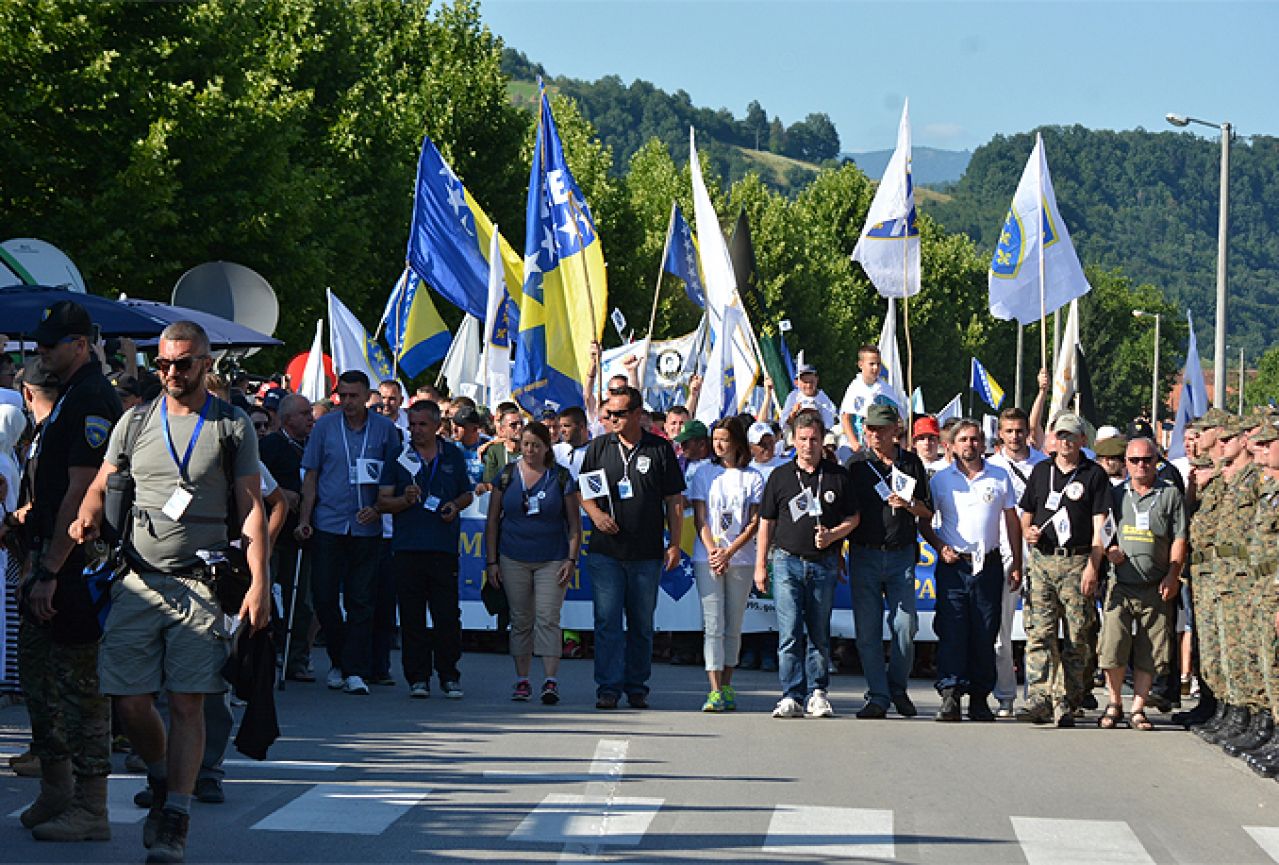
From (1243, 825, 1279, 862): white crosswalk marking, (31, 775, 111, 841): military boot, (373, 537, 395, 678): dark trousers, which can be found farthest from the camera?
(373, 537, 395, 678): dark trousers

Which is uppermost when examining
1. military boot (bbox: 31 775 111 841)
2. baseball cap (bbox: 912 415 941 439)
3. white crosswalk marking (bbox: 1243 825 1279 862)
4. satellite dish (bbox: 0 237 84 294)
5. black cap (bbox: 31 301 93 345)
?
satellite dish (bbox: 0 237 84 294)

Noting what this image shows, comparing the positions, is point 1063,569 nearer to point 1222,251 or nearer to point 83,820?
point 83,820

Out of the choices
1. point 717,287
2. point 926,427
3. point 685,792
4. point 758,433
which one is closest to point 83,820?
point 685,792

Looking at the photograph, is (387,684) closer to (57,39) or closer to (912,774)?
(912,774)

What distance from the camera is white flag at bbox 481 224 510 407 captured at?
2120 cm

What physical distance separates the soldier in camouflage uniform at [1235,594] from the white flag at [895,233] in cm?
902

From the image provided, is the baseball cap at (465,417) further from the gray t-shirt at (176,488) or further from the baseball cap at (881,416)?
the gray t-shirt at (176,488)

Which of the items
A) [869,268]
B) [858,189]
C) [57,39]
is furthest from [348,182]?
[858,189]

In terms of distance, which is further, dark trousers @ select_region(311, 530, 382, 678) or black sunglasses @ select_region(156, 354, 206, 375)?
dark trousers @ select_region(311, 530, 382, 678)

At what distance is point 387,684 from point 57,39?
15277 millimetres

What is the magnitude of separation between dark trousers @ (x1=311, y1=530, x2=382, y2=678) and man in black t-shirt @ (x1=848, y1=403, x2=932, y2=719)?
11.3 ft

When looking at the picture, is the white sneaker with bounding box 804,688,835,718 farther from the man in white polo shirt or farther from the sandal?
the sandal

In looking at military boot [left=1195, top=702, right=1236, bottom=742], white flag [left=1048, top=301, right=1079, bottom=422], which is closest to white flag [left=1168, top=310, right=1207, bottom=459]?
white flag [left=1048, top=301, right=1079, bottom=422]

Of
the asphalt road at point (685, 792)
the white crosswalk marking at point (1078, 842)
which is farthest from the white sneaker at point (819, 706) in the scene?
the white crosswalk marking at point (1078, 842)
